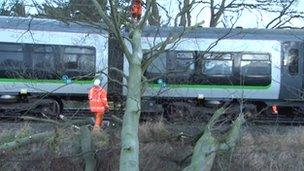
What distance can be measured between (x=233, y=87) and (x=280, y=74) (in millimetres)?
1665

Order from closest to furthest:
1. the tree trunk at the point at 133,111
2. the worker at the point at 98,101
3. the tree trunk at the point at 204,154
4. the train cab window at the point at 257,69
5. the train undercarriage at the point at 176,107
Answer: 1. the tree trunk at the point at 133,111
2. the tree trunk at the point at 204,154
3. the worker at the point at 98,101
4. the train undercarriage at the point at 176,107
5. the train cab window at the point at 257,69

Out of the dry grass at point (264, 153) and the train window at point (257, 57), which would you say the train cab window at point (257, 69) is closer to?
the train window at point (257, 57)

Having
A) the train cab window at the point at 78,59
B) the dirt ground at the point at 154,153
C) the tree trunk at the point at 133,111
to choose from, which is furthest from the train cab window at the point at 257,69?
the tree trunk at the point at 133,111

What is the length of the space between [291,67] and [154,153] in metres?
10.2

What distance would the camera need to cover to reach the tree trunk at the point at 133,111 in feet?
28.0

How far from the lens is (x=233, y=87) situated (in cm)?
1938

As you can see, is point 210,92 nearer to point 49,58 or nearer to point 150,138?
point 49,58

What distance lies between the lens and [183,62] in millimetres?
17688

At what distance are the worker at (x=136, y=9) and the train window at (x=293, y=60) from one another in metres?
11.9

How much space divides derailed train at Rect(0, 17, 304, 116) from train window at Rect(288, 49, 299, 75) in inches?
1.2

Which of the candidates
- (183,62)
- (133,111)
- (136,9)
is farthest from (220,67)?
(133,111)

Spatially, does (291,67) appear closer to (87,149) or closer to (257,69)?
(257,69)

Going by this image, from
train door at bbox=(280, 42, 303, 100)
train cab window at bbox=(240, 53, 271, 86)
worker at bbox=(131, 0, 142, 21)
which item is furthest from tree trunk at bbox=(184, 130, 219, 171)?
train door at bbox=(280, 42, 303, 100)

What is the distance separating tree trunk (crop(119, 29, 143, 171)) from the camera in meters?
8.55
